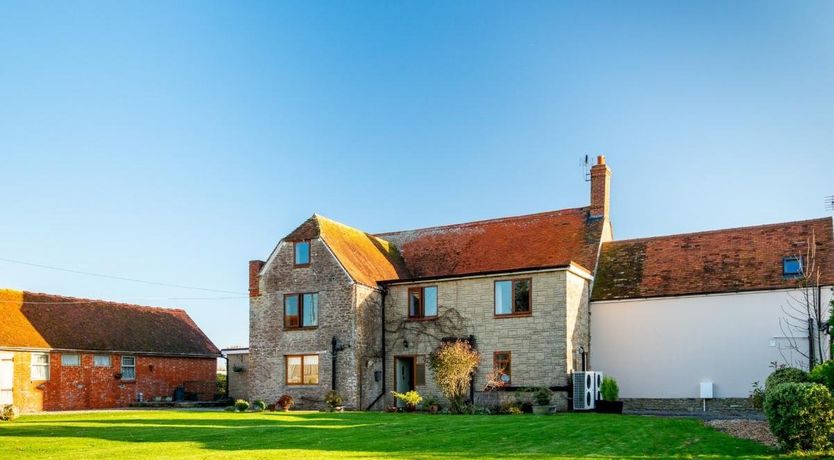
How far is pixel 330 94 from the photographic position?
77.4ft

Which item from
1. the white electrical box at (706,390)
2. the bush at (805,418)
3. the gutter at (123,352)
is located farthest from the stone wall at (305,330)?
the bush at (805,418)

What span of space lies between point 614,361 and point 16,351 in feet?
77.2

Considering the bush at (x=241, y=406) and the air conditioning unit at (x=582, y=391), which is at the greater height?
the air conditioning unit at (x=582, y=391)

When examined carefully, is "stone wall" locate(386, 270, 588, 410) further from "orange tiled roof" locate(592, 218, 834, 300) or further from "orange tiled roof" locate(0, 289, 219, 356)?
"orange tiled roof" locate(0, 289, 219, 356)

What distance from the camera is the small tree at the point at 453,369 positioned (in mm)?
26516

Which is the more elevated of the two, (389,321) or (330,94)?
(330,94)

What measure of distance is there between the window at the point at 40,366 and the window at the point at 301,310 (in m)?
10.1

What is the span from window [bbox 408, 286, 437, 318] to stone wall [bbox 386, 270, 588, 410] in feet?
0.75

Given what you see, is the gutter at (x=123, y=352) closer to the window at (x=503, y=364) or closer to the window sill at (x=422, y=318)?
the window sill at (x=422, y=318)

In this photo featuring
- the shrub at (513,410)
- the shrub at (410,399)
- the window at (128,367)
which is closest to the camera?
the shrub at (513,410)

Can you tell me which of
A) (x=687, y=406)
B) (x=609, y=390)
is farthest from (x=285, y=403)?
(x=687, y=406)

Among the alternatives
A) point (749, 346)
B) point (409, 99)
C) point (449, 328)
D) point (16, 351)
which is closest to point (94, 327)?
point (16, 351)

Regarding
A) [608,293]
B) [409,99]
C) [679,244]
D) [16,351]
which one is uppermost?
[409,99]

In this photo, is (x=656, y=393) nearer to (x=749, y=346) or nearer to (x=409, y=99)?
(x=749, y=346)
